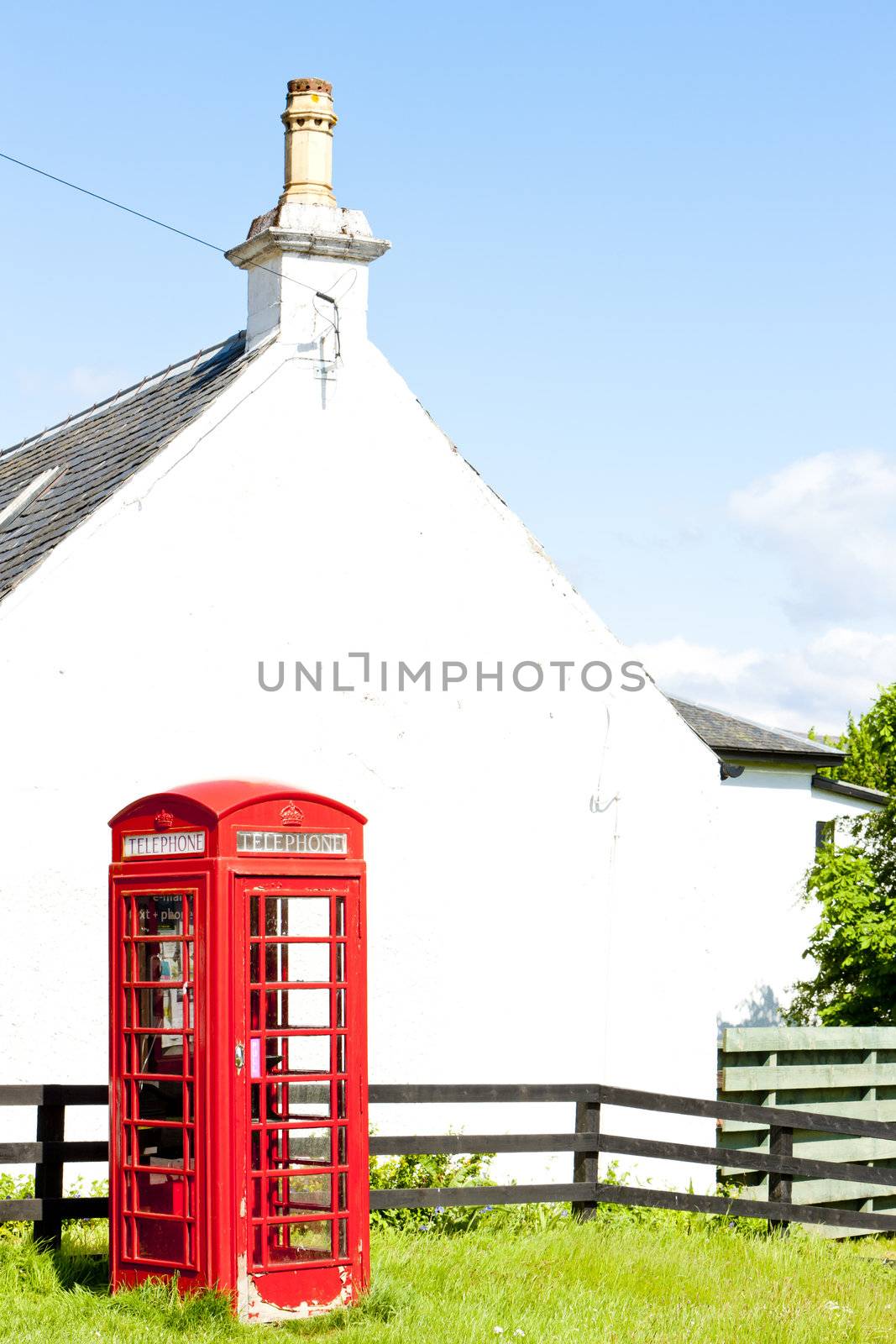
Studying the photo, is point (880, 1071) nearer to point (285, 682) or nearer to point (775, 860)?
point (285, 682)

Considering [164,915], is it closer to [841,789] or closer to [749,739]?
[749,739]

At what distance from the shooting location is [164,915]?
7.82 metres

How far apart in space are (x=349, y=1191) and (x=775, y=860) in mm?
27631

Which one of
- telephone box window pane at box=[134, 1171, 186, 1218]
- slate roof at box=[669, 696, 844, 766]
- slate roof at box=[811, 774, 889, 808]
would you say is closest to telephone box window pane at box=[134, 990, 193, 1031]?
telephone box window pane at box=[134, 1171, 186, 1218]

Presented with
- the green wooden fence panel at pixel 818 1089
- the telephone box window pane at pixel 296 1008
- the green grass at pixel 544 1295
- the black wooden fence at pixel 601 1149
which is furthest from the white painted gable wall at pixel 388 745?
the green grass at pixel 544 1295

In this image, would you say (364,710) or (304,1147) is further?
(364,710)

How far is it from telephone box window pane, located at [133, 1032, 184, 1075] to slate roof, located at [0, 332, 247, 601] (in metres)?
4.10

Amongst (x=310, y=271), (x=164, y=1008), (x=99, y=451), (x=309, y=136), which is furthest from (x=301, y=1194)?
(x=309, y=136)

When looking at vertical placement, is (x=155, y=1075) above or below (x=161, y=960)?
below

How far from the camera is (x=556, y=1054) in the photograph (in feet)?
41.2

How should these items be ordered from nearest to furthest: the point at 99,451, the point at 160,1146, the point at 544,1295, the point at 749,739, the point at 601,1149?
the point at 160,1146 → the point at 544,1295 → the point at 601,1149 → the point at 99,451 → the point at 749,739

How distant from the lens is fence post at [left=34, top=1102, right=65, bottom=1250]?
875cm

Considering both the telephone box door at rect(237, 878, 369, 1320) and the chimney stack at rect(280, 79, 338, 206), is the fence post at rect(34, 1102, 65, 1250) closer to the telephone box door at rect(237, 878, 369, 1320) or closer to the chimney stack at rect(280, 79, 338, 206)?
the telephone box door at rect(237, 878, 369, 1320)

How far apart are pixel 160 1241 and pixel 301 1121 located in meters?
0.90
